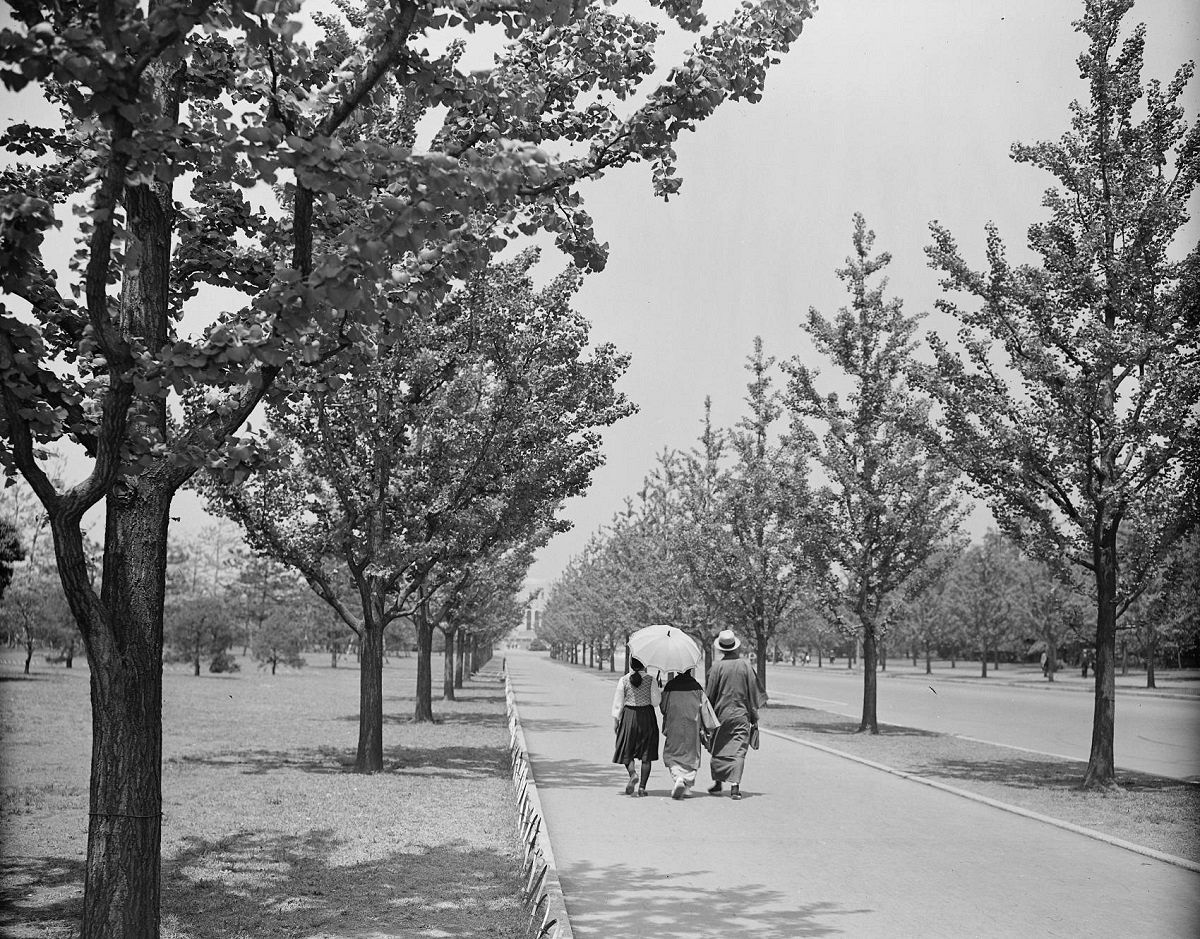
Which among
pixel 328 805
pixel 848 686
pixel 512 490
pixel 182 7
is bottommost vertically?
pixel 848 686

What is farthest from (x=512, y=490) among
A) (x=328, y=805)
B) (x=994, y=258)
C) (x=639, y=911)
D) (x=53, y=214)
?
(x=53, y=214)

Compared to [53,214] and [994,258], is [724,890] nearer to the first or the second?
[53,214]

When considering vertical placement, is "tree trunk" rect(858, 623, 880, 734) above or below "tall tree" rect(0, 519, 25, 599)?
below

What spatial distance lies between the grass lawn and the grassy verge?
19.2 feet

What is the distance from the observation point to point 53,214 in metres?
4.37

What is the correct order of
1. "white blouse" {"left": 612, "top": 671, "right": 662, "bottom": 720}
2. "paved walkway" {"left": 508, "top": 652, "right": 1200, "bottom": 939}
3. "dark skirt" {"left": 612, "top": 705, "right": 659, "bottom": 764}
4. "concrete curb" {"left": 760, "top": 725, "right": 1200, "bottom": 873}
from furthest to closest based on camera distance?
1. "white blouse" {"left": 612, "top": 671, "right": 662, "bottom": 720}
2. "dark skirt" {"left": 612, "top": 705, "right": 659, "bottom": 764}
3. "concrete curb" {"left": 760, "top": 725, "right": 1200, "bottom": 873}
4. "paved walkway" {"left": 508, "top": 652, "right": 1200, "bottom": 939}

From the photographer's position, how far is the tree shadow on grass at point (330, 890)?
6.79 m

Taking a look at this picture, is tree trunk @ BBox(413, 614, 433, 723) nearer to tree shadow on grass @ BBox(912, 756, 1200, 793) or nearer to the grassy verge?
the grassy verge

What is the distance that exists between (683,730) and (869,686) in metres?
9.96

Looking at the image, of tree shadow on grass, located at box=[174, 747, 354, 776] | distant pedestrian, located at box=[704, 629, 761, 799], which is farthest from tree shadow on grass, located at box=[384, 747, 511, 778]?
distant pedestrian, located at box=[704, 629, 761, 799]

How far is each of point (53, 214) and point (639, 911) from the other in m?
5.54

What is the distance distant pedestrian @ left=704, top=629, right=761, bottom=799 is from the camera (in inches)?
500

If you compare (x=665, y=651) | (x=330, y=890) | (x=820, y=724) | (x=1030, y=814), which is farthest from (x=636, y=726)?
(x=820, y=724)

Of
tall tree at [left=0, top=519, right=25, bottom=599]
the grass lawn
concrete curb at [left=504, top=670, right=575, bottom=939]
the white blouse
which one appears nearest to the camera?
concrete curb at [left=504, top=670, right=575, bottom=939]
